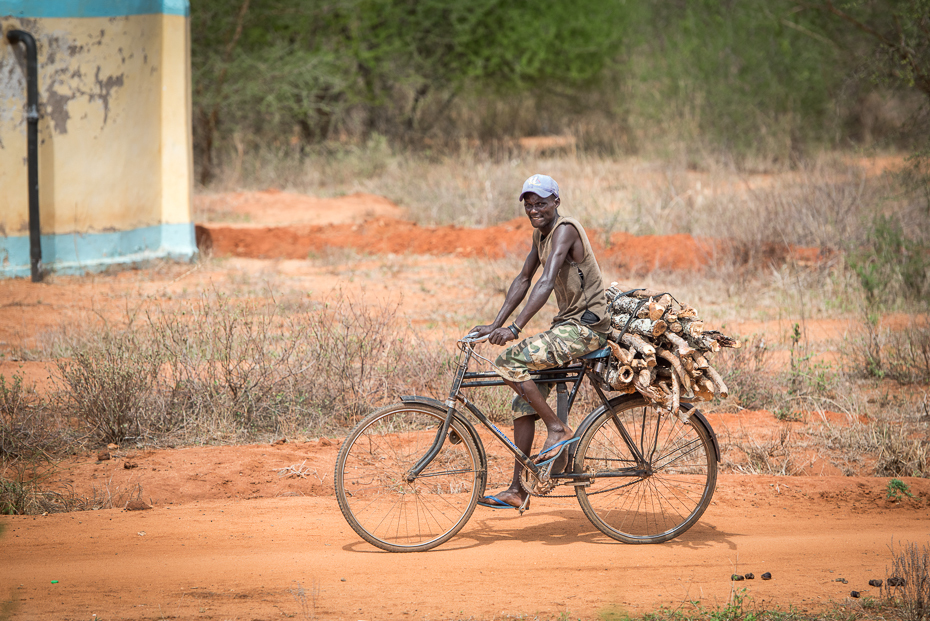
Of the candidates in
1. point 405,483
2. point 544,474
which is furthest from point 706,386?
point 405,483

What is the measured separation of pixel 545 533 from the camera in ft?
15.5

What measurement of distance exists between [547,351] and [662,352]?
0.55 meters

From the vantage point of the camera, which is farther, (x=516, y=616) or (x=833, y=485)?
(x=833, y=485)

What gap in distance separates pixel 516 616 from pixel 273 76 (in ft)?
53.9

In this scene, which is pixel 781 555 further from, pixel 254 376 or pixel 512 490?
pixel 254 376

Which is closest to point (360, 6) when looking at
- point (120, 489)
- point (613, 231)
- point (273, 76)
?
point (273, 76)

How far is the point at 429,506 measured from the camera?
483 cm

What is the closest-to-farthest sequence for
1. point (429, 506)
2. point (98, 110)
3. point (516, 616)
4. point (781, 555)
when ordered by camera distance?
point (516, 616), point (781, 555), point (429, 506), point (98, 110)

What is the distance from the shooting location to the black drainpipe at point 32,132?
9922 millimetres

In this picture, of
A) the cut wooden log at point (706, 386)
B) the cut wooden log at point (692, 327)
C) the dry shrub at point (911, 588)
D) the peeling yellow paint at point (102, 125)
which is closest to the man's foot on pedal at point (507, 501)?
the cut wooden log at point (706, 386)

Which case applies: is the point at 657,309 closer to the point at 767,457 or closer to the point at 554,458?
the point at 554,458

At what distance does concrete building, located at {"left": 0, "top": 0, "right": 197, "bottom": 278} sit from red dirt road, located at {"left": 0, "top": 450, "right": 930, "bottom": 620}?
5888 millimetres

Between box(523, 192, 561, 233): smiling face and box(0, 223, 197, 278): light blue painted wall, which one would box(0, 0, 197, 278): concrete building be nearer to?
box(0, 223, 197, 278): light blue painted wall

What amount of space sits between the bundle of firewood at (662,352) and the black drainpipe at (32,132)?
8.17 meters
